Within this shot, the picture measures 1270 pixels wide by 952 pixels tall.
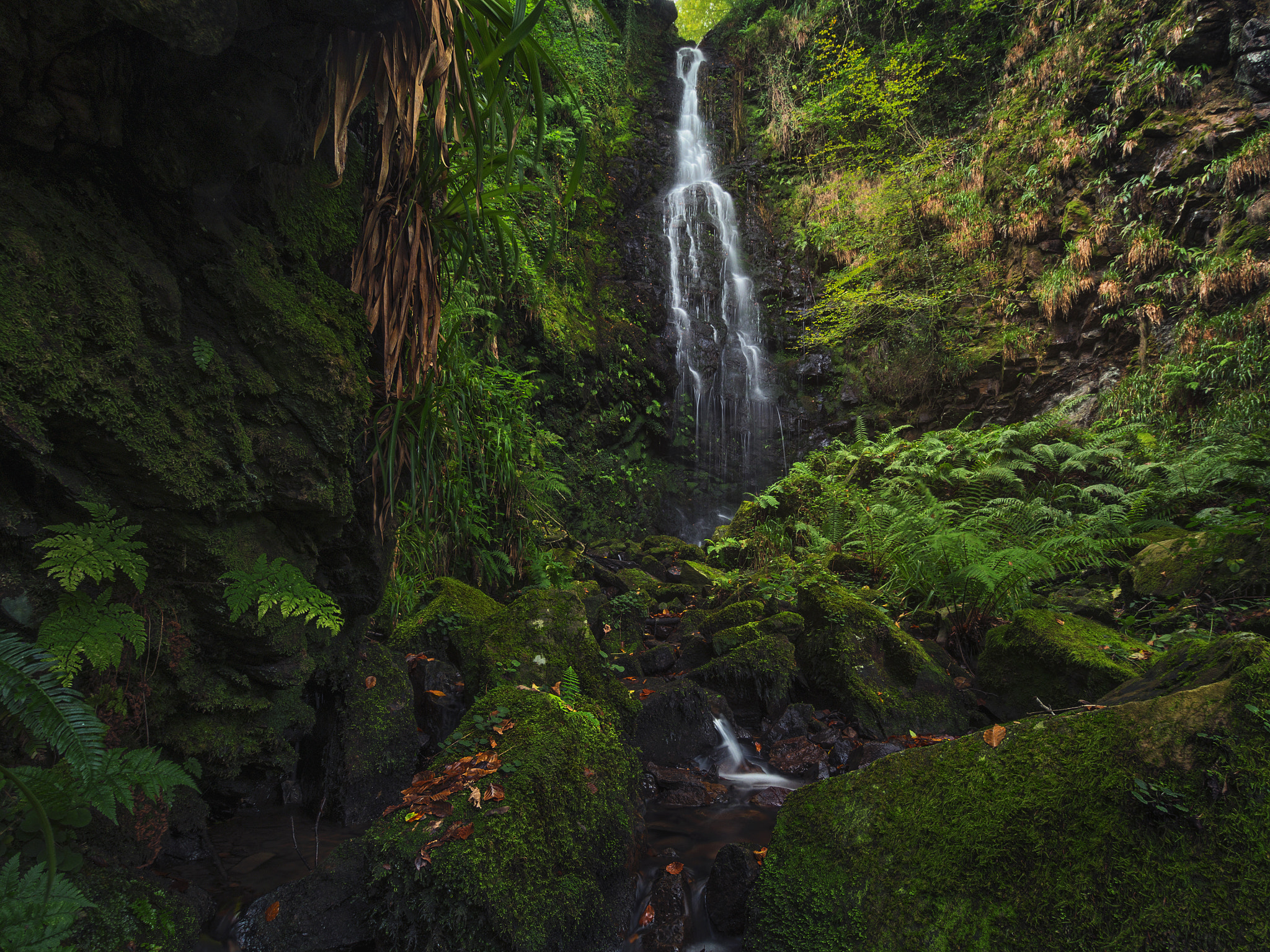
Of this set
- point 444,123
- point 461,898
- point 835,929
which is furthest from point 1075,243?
point 461,898

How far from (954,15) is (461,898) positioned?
640 inches

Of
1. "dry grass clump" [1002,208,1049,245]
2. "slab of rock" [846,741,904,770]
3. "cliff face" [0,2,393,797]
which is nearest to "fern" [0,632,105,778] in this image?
"cliff face" [0,2,393,797]

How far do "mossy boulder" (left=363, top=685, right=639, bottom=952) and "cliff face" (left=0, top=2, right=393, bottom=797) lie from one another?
2.89 feet

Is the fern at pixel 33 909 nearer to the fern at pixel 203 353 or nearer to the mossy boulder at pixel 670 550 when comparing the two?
the fern at pixel 203 353

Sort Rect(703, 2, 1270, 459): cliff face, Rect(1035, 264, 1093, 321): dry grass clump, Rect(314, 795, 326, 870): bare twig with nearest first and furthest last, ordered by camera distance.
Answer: Rect(314, 795, 326, 870): bare twig, Rect(703, 2, 1270, 459): cliff face, Rect(1035, 264, 1093, 321): dry grass clump

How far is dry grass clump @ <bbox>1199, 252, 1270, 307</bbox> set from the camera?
6.72 metres

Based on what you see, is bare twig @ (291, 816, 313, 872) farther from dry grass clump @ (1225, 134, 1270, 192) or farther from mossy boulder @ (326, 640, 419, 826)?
dry grass clump @ (1225, 134, 1270, 192)

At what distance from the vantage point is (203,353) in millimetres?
1995

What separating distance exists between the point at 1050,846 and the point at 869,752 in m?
1.65

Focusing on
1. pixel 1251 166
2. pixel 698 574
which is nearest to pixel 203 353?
pixel 698 574

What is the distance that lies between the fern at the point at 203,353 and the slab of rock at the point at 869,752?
3.50 metres

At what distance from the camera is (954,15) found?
11.8m

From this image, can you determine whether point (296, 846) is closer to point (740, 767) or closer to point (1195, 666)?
point (740, 767)

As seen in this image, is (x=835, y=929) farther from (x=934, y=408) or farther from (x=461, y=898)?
(x=934, y=408)
